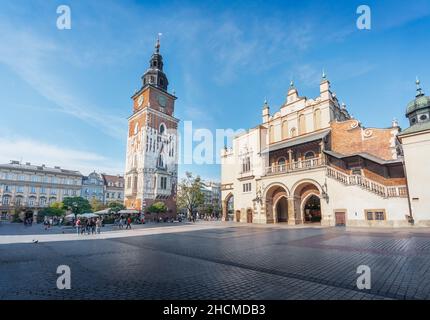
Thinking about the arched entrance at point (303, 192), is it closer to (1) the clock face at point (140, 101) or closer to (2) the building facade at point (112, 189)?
(1) the clock face at point (140, 101)

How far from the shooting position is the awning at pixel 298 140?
96.2ft

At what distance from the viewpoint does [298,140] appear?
31.7m

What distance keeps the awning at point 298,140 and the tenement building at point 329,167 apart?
0.40 ft

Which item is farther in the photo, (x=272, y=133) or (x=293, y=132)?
(x=272, y=133)

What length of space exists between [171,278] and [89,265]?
384 cm

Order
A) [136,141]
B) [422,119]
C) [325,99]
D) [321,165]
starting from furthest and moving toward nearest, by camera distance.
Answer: [136,141] → [325,99] → [321,165] → [422,119]

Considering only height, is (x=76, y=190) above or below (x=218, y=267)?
above

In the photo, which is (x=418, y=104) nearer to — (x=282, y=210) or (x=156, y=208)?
(x=282, y=210)

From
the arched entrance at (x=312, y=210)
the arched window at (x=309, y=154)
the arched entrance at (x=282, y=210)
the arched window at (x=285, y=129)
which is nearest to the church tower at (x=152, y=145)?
the arched entrance at (x=282, y=210)

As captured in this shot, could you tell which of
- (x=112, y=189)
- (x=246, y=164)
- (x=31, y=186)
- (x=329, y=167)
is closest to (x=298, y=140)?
(x=329, y=167)

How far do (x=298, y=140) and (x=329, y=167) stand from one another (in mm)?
6991

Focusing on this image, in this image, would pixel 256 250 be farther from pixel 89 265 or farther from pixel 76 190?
pixel 76 190
